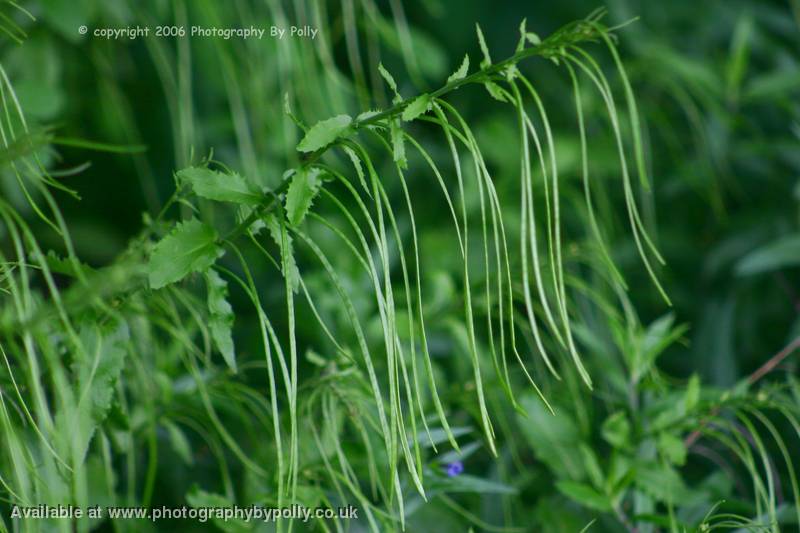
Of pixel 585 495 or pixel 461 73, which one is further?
pixel 585 495

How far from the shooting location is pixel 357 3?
990 millimetres

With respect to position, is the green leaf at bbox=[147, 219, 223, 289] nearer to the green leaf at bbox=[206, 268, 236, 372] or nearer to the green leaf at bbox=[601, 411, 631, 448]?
the green leaf at bbox=[206, 268, 236, 372]

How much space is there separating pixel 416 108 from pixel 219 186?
84mm

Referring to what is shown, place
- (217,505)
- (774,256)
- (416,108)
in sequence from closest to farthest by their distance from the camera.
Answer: (416,108) → (217,505) → (774,256)

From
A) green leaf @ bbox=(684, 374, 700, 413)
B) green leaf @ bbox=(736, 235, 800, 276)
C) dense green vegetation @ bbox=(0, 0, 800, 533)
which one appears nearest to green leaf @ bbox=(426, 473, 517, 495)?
dense green vegetation @ bbox=(0, 0, 800, 533)

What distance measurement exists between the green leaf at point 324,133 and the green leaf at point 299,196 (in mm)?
12

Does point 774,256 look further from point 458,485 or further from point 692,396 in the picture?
point 458,485

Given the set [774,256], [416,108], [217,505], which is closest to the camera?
[416,108]

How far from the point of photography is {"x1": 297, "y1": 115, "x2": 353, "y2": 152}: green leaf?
1.01ft

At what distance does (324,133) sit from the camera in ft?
1.04

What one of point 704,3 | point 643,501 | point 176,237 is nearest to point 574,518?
point 643,501

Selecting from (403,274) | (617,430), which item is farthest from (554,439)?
(403,274)

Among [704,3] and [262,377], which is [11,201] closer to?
[262,377]

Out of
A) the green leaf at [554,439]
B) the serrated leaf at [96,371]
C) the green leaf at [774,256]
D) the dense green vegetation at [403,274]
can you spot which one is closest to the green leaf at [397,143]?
the dense green vegetation at [403,274]
